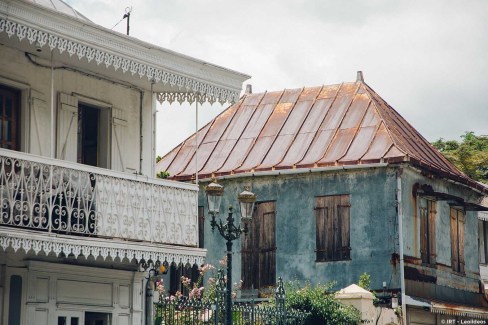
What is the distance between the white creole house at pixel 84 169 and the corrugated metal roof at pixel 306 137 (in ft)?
30.4

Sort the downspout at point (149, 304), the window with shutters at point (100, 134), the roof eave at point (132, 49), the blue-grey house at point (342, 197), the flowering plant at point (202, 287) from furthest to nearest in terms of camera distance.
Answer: the blue-grey house at point (342, 197) → the flowering plant at point (202, 287) → the downspout at point (149, 304) → the window with shutters at point (100, 134) → the roof eave at point (132, 49)

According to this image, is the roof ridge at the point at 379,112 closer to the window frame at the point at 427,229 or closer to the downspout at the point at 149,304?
the window frame at the point at 427,229

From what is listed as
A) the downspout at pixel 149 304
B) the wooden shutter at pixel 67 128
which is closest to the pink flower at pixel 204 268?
the downspout at pixel 149 304

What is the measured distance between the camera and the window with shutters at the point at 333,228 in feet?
94.2

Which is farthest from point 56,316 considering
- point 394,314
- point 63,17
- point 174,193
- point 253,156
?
point 253,156

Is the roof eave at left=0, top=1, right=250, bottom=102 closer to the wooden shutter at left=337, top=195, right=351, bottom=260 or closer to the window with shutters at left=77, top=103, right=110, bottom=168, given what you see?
the window with shutters at left=77, top=103, right=110, bottom=168

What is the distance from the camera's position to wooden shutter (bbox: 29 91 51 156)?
58.9ft

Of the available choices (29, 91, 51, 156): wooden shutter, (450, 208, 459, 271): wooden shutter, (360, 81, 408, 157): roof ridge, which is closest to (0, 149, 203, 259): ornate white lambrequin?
(29, 91, 51, 156): wooden shutter

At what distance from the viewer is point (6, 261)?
17.3 m

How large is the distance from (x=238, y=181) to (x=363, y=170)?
343 cm

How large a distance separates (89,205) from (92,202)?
67mm

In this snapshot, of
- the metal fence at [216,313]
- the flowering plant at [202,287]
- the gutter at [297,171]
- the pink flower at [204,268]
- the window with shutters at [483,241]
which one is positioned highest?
the gutter at [297,171]

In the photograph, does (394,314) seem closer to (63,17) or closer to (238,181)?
(238,181)

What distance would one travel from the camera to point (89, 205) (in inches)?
688
